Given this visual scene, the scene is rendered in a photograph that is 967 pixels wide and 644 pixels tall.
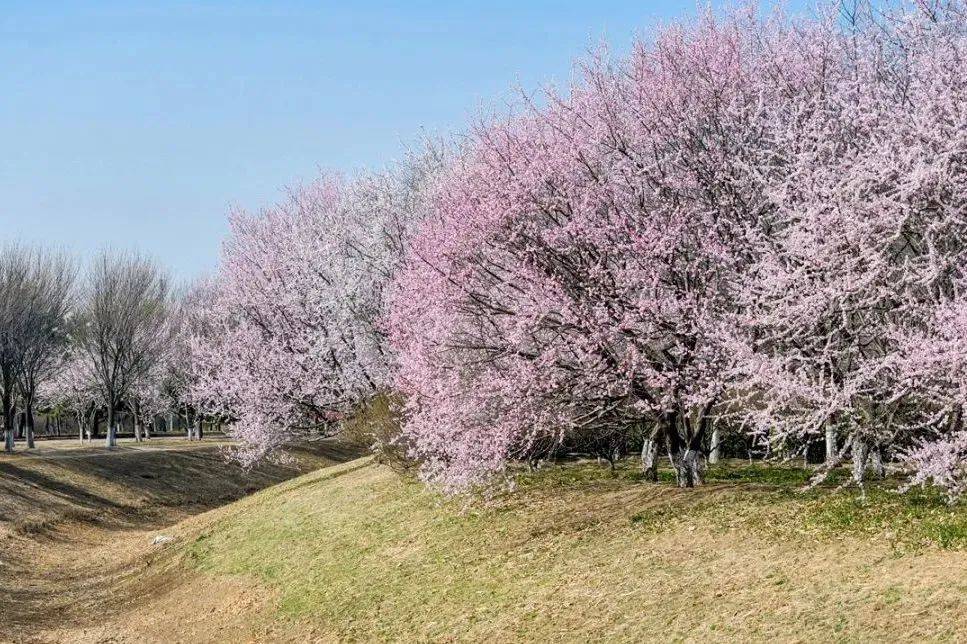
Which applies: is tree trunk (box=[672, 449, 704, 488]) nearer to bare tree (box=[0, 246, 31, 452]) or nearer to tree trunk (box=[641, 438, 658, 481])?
tree trunk (box=[641, 438, 658, 481])

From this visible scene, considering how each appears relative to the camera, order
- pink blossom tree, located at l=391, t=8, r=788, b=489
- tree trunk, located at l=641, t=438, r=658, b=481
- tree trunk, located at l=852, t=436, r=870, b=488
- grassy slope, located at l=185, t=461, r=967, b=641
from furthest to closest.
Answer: tree trunk, located at l=641, t=438, r=658, b=481
pink blossom tree, located at l=391, t=8, r=788, b=489
tree trunk, located at l=852, t=436, r=870, b=488
grassy slope, located at l=185, t=461, r=967, b=641

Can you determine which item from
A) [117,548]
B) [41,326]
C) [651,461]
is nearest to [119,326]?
[41,326]

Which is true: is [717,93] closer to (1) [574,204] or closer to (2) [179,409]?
(1) [574,204]

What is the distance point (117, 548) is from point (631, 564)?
2051 cm

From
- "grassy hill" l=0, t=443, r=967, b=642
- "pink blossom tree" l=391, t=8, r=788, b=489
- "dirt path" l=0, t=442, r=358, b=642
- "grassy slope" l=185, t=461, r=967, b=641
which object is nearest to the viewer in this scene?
"grassy slope" l=185, t=461, r=967, b=641

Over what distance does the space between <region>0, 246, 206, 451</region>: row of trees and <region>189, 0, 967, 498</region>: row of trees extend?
24924 mm

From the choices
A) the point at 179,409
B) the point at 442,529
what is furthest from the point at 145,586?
the point at 179,409

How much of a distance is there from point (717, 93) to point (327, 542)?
11.5 m

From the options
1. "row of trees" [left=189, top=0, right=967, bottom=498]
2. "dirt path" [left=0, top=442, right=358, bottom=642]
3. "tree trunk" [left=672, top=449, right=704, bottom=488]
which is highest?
"row of trees" [left=189, top=0, right=967, bottom=498]

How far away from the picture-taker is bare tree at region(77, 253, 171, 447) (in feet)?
158

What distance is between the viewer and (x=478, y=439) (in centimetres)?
1706

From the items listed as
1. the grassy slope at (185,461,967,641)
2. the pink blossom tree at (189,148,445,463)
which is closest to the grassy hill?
the grassy slope at (185,461,967,641)

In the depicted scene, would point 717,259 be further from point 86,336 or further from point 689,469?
point 86,336

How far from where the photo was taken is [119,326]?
48.3 m
